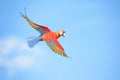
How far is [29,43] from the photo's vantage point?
4.99 ft

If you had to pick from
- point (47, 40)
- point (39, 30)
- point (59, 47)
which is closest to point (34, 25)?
point (39, 30)

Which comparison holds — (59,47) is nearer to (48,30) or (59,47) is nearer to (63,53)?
(63,53)

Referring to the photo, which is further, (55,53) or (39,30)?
(39,30)

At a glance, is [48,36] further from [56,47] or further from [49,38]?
[56,47]

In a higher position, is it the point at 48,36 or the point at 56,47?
the point at 48,36

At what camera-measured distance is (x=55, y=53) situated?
1525mm

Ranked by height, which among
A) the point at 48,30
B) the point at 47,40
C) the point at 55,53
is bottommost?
the point at 55,53

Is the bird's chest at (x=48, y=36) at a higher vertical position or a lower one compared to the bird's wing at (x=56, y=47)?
higher

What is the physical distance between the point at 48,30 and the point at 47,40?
108 millimetres

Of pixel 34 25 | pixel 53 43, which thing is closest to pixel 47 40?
pixel 53 43

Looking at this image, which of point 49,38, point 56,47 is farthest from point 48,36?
point 56,47

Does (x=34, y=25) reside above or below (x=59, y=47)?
above

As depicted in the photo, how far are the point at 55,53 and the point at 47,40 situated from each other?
16 cm

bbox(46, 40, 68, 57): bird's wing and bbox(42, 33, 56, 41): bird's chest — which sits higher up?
bbox(42, 33, 56, 41): bird's chest
